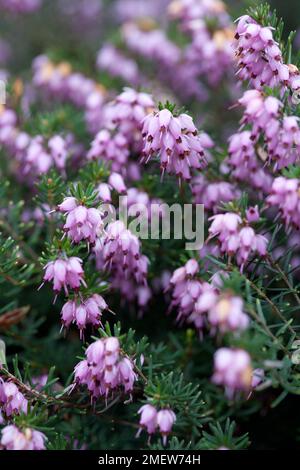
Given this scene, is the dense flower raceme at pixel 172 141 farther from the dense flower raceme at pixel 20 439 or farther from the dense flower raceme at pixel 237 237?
the dense flower raceme at pixel 20 439

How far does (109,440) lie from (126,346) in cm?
52

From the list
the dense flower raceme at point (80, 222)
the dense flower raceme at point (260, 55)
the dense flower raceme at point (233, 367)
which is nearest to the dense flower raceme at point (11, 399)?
the dense flower raceme at point (80, 222)

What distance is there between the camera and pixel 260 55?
7.28 feet

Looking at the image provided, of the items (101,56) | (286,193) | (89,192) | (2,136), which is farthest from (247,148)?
(101,56)

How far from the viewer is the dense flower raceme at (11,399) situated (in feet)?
6.75

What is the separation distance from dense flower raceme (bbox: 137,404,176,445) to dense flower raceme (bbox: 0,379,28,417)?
41 centimetres

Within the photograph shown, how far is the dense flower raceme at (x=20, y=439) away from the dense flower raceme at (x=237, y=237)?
86 centimetres

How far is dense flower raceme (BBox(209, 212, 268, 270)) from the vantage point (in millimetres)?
2043

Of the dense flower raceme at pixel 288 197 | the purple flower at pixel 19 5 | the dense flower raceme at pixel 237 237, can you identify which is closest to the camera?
the dense flower raceme at pixel 288 197

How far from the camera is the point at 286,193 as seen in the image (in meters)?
1.94

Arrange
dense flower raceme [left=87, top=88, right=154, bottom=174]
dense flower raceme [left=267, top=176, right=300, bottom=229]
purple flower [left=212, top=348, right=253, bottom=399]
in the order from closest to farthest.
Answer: purple flower [left=212, top=348, right=253, bottom=399] < dense flower raceme [left=267, top=176, right=300, bottom=229] < dense flower raceme [left=87, top=88, right=154, bottom=174]

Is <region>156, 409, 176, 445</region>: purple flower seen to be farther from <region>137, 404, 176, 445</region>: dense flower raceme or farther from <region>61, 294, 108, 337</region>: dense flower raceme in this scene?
<region>61, 294, 108, 337</region>: dense flower raceme

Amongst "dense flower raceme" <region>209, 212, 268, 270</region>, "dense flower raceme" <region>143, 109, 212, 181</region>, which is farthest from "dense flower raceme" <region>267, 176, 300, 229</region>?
"dense flower raceme" <region>143, 109, 212, 181</region>
